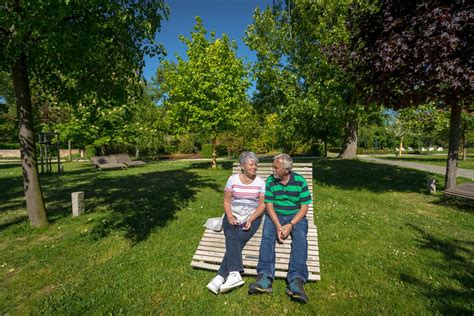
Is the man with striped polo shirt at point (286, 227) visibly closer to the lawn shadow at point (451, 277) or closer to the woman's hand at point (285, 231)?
the woman's hand at point (285, 231)

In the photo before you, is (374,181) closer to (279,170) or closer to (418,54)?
(418,54)

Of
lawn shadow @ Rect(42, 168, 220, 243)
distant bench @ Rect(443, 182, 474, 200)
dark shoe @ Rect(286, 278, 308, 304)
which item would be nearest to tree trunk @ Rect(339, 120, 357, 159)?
lawn shadow @ Rect(42, 168, 220, 243)

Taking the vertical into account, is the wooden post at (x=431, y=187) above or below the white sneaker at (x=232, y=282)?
above

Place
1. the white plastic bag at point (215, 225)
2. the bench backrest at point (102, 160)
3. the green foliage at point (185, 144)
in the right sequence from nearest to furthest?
1. the white plastic bag at point (215, 225)
2. the bench backrest at point (102, 160)
3. the green foliage at point (185, 144)

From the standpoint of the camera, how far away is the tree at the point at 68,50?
15.1ft

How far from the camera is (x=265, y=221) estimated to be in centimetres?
448

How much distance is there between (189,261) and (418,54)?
7646 mm

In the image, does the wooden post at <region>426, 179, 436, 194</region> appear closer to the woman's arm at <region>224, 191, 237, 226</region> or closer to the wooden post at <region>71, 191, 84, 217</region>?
the woman's arm at <region>224, 191, 237, 226</region>

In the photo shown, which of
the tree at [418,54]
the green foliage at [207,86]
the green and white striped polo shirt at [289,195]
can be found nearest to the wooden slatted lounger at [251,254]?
the green and white striped polo shirt at [289,195]

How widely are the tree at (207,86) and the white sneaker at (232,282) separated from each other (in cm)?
1409

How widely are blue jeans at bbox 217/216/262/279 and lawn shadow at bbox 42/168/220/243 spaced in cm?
253

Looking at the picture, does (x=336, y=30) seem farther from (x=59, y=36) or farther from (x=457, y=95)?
(x=59, y=36)

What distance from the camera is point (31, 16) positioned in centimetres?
441

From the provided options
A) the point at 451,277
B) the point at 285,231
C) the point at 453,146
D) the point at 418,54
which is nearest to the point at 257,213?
the point at 285,231
